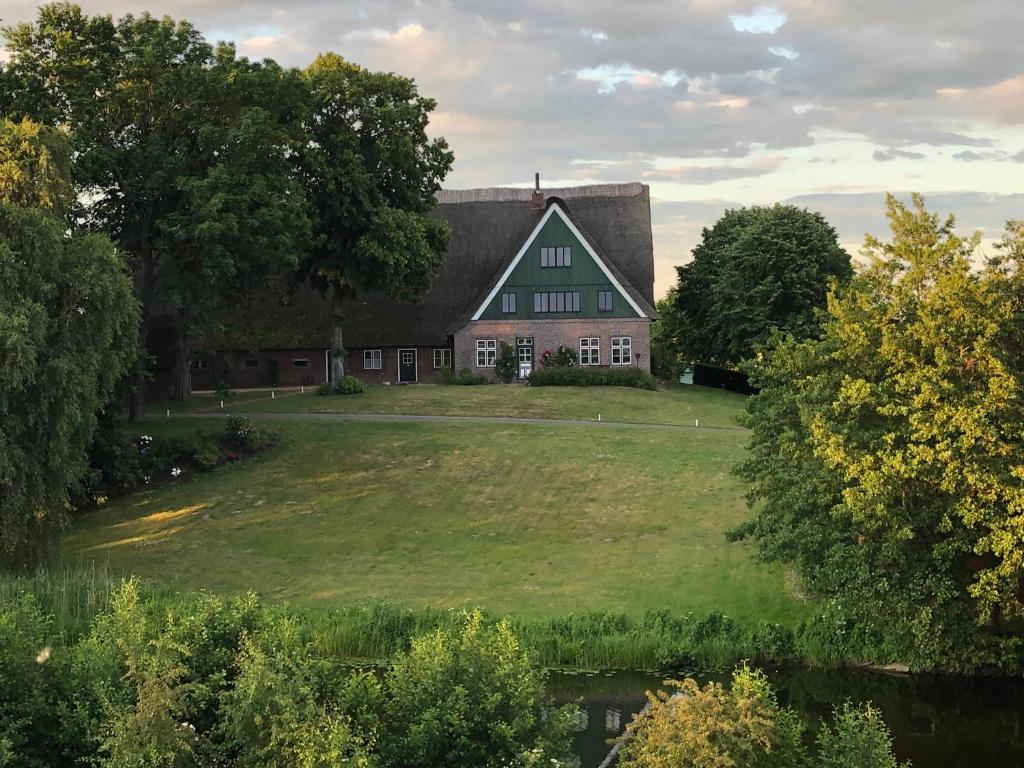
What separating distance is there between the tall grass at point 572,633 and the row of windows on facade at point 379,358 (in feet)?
126

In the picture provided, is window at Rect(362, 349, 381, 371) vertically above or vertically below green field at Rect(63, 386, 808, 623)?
above

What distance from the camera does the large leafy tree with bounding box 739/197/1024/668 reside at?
23109 millimetres

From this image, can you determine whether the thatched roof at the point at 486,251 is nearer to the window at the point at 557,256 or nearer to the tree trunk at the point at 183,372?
the window at the point at 557,256

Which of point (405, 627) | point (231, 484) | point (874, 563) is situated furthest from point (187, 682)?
point (231, 484)

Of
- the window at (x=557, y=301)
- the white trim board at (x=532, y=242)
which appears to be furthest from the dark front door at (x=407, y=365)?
the window at (x=557, y=301)

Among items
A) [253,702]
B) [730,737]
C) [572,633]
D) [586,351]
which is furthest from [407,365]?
[730,737]

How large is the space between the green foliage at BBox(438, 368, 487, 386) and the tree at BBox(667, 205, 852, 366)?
15884mm

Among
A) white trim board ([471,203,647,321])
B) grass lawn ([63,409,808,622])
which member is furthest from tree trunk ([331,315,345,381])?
grass lawn ([63,409,808,622])

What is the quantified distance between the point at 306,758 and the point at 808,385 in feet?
56.4

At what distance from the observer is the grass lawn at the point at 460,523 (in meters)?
30.7

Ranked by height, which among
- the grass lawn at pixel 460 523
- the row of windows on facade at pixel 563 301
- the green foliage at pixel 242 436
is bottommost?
the grass lawn at pixel 460 523

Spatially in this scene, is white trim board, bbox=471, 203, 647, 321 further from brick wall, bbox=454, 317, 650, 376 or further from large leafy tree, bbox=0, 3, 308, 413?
large leafy tree, bbox=0, 3, 308, 413

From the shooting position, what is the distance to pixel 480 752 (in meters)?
13.8

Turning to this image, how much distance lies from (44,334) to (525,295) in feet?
120
